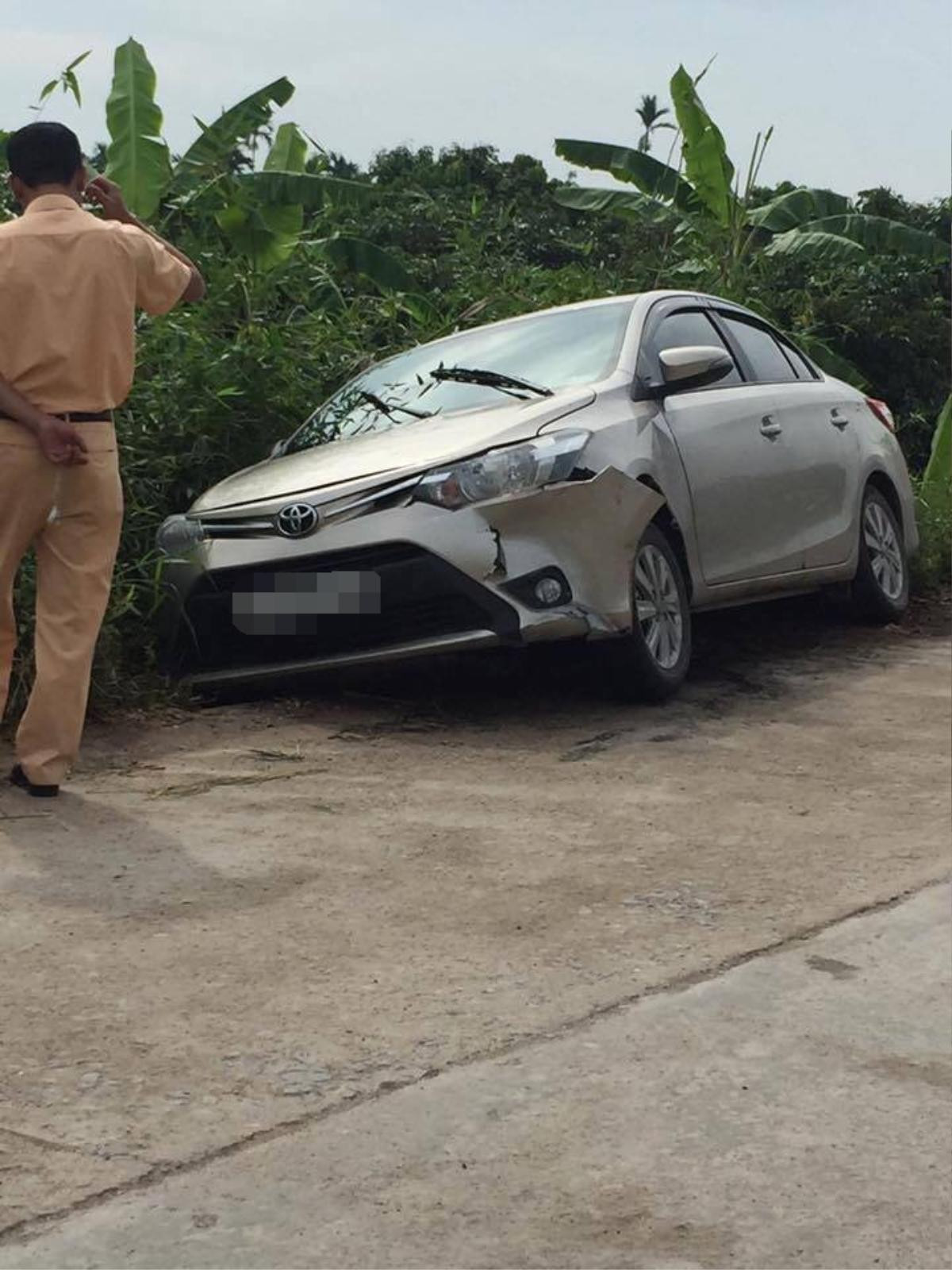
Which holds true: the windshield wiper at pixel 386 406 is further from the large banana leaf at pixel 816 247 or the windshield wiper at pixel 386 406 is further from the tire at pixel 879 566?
the large banana leaf at pixel 816 247

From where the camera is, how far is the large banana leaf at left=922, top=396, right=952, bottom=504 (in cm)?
1339

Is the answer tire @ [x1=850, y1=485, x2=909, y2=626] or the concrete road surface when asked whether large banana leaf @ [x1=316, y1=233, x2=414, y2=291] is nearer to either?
tire @ [x1=850, y1=485, x2=909, y2=626]

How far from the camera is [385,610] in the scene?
7281 millimetres

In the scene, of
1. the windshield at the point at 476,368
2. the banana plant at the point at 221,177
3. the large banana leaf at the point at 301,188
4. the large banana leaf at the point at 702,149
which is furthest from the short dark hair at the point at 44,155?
the large banana leaf at the point at 702,149

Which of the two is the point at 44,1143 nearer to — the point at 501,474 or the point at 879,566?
the point at 501,474

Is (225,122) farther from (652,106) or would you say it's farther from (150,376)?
(652,106)

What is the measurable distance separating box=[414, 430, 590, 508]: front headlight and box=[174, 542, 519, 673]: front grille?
232mm

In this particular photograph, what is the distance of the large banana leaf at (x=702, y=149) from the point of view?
1567 centimetres

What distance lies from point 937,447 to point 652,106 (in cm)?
6209

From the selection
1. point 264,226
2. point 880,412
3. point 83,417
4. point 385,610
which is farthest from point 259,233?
point 83,417

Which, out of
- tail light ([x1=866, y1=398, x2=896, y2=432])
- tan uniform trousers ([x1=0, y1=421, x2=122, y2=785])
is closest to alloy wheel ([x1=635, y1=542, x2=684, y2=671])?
tan uniform trousers ([x1=0, y1=421, x2=122, y2=785])

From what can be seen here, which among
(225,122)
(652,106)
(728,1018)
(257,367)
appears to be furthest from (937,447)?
(652,106)

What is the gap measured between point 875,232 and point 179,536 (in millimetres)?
10910

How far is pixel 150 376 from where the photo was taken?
8.81 meters
